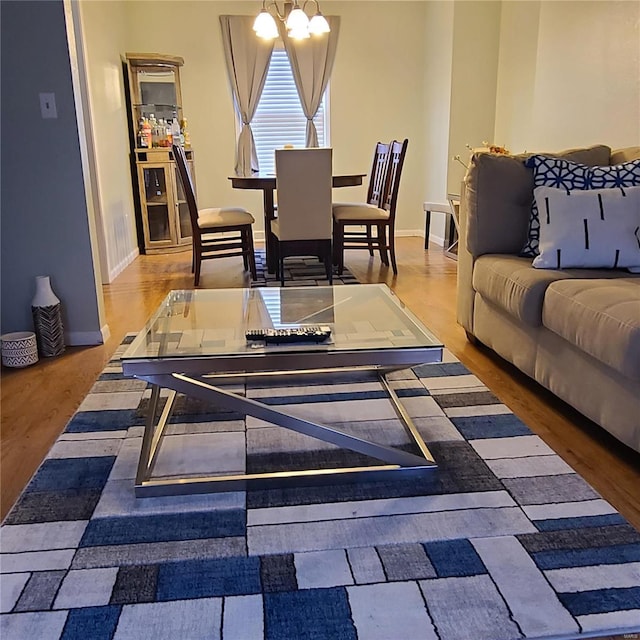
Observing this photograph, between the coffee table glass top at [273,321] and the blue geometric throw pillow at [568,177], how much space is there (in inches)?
27.4

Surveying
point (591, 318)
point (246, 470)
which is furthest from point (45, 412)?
point (591, 318)

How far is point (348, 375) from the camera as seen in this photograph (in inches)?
98.0

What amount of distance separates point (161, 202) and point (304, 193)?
2072 millimetres

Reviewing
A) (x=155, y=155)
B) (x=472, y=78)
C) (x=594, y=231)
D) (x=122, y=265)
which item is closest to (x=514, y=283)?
(x=594, y=231)

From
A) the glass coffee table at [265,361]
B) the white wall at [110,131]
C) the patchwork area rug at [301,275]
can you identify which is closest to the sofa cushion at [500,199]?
the glass coffee table at [265,361]

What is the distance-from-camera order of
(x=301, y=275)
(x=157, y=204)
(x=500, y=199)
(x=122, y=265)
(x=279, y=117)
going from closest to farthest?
(x=500, y=199) < (x=301, y=275) < (x=122, y=265) < (x=157, y=204) < (x=279, y=117)

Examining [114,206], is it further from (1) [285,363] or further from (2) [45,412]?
(1) [285,363]

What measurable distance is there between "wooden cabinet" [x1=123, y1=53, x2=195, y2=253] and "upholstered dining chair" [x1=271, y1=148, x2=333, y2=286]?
5.94 ft

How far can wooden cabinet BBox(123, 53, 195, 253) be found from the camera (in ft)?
17.6

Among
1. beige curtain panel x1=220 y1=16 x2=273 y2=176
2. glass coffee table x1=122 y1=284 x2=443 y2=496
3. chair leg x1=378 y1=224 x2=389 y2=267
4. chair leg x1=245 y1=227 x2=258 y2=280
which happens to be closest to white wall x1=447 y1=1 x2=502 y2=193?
chair leg x1=378 y1=224 x2=389 y2=267

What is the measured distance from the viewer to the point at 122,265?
4855 mm

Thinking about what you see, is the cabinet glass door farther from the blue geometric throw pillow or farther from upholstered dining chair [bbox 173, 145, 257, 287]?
the blue geometric throw pillow

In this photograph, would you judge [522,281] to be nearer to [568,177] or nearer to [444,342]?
[568,177]

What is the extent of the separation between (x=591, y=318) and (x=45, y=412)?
6.31 feet
